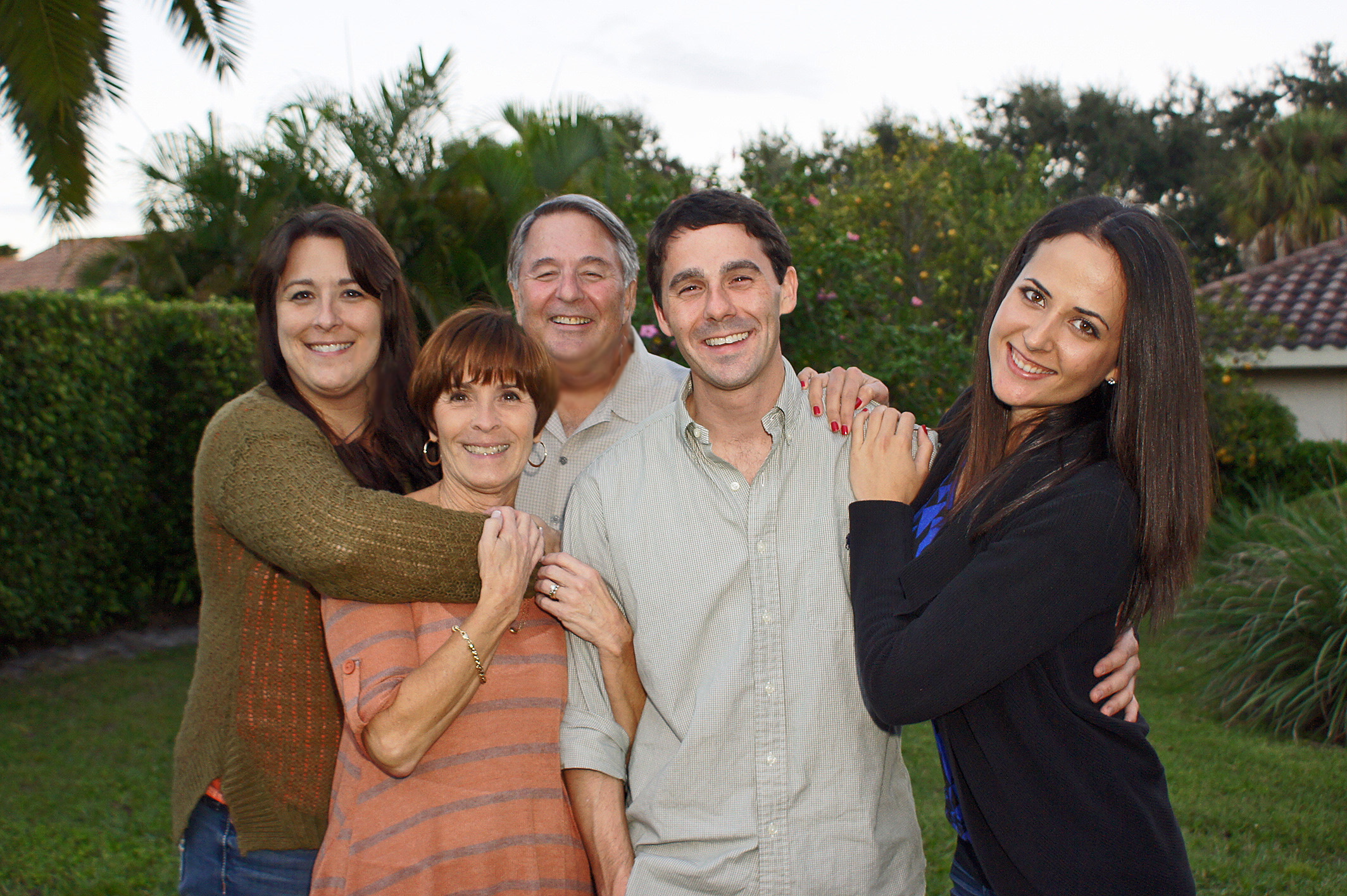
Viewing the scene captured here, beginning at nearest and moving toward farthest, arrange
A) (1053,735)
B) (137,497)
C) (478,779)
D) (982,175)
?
(1053,735)
(478,779)
(137,497)
(982,175)

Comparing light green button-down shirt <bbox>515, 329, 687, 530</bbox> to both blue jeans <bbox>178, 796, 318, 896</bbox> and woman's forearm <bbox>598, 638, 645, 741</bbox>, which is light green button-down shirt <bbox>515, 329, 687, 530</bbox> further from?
blue jeans <bbox>178, 796, 318, 896</bbox>

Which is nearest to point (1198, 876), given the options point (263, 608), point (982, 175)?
point (263, 608)

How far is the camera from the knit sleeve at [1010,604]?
6.56 feet

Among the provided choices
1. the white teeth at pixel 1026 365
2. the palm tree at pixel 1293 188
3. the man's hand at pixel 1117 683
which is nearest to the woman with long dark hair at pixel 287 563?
the white teeth at pixel 1026 365

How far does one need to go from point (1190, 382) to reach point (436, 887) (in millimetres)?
1929

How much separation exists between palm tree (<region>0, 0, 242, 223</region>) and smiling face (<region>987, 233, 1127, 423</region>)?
6.14 metres

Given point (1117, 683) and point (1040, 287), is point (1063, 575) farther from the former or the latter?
point (1040, 287)

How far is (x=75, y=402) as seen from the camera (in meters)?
9.07

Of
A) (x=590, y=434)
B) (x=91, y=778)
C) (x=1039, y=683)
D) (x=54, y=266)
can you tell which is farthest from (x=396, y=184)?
(x=54, y=266)

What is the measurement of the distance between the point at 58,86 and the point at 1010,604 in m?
6.51

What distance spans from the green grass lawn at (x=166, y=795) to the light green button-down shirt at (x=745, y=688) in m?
3.75

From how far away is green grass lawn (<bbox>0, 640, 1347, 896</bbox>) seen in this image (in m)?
5.55

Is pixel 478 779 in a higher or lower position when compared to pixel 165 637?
higher

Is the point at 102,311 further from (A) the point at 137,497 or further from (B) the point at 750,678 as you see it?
(B) the point at 750,678
